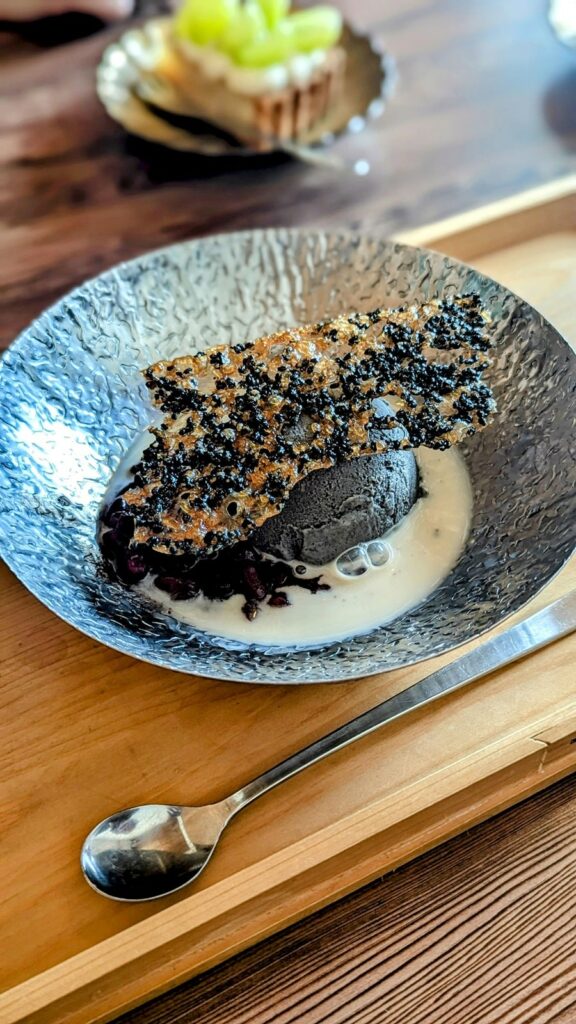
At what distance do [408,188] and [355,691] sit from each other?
120cm

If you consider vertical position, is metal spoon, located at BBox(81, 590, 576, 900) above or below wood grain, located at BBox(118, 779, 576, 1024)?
above

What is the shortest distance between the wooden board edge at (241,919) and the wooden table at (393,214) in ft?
0.14

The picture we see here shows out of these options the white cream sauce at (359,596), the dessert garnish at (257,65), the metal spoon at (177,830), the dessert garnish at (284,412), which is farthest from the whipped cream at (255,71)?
the metal spoon at (177,830)

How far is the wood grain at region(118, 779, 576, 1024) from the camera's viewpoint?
2.90 ft

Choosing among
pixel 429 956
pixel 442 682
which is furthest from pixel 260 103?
pixel 429 956

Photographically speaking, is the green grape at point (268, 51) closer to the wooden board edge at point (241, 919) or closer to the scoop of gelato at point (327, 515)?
the scoop of gelato at point (327, 515)

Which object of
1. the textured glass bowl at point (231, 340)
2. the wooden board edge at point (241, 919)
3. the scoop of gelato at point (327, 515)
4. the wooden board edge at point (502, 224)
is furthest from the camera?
the wooden board edge at point (502, 224)

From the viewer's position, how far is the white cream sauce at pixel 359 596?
3.30 feet

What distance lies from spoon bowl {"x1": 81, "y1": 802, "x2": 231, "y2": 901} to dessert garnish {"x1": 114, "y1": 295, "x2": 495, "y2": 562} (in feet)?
0.87

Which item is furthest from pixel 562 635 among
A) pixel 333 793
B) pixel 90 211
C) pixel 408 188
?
pixel 90 211

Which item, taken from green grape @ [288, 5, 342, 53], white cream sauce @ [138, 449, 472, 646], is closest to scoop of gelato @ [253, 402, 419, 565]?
white cream sauce @ [138, 449, 472, 646]

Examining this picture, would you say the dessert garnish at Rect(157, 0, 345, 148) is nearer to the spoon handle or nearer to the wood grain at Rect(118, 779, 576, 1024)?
the spoon handle

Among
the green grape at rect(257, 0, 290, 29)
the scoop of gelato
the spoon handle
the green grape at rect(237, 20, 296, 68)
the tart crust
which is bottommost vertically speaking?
the spoon handle

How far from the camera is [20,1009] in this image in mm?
799
